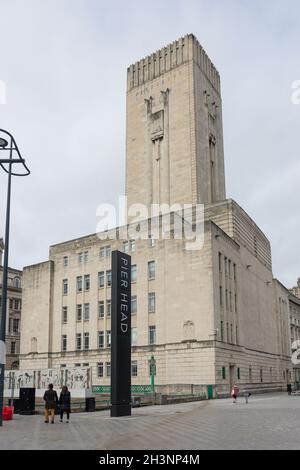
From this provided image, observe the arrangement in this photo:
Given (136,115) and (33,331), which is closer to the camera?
(33,331)

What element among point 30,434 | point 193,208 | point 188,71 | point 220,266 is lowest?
point 30,434

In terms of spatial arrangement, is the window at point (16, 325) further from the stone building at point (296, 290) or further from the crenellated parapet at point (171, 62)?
the stone building at point (296, 290)

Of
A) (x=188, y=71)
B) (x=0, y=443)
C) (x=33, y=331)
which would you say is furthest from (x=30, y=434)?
(x=188, y=71)

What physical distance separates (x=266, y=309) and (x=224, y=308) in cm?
2070

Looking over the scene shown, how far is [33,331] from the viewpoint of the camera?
225ft

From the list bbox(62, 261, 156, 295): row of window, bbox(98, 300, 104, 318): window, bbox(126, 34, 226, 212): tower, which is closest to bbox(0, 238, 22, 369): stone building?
bbox(62, 261, 156, 295): row of window

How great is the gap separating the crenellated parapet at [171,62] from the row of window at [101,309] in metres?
36.5

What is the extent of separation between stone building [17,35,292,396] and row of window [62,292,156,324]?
0.12m

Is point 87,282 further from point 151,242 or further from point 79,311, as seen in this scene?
point 151,242

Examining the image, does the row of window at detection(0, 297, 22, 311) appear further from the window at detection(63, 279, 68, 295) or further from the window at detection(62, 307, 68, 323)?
the window at detection(62, 307, 68, 323)

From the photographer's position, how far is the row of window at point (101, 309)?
56.8 m

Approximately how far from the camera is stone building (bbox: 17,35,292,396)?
52594 mm

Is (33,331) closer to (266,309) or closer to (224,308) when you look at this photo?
(224,308)
